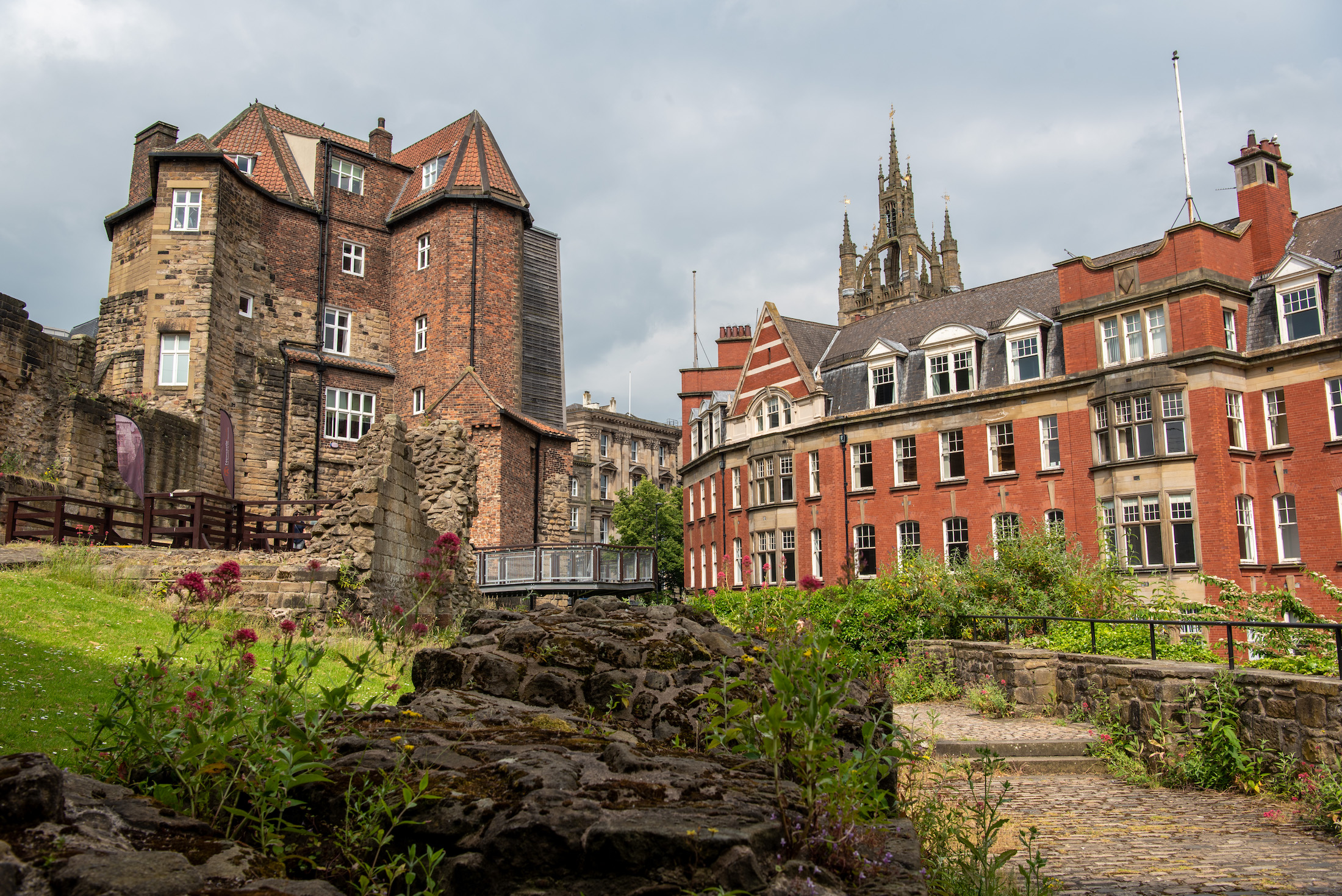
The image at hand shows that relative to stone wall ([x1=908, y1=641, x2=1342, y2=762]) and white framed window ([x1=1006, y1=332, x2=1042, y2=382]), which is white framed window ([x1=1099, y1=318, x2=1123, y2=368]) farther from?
stone wall ([x1=908, y1=641, x2=1342, y2=762])

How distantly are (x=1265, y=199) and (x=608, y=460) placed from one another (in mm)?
55155

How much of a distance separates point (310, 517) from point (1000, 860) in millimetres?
25631

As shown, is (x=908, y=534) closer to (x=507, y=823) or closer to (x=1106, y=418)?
(x=1106, y=418)

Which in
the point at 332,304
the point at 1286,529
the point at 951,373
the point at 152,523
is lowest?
the point at 1286,529

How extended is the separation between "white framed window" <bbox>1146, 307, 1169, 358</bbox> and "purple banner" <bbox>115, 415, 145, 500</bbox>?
1227 inches

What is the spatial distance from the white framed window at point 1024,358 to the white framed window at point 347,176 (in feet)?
94.6

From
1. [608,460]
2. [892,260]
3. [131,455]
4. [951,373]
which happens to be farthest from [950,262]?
[131,455]

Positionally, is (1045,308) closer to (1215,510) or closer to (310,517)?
(1215,510)

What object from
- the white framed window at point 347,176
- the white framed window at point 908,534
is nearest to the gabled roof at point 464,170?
the white framed window at point 347,176

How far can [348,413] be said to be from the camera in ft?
116

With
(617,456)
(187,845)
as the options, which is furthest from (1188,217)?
(617,456)

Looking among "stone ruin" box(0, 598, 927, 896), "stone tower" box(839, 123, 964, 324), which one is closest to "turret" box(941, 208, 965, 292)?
"stone tower" box(839, 123, 964, 324)

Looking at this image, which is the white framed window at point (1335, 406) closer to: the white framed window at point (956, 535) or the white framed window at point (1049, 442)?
the white framed window at point (1049, 442)

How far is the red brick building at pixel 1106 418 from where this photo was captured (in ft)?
83.1
